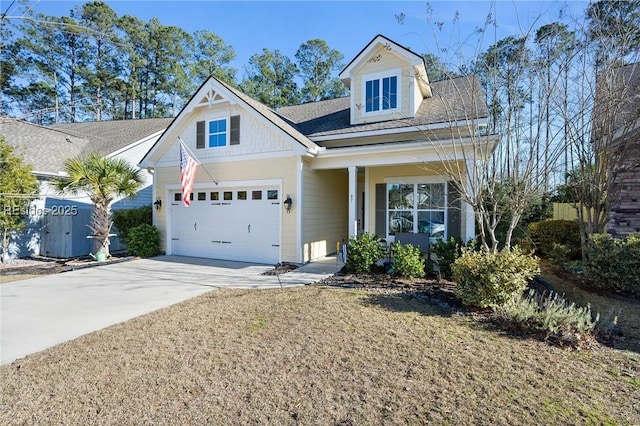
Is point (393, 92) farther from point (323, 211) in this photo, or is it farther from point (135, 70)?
point (135, 70)

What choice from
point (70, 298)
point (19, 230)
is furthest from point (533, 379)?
point (19, 230)

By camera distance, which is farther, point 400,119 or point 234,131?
point 234,131

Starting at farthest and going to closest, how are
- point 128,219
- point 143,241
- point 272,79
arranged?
1. point 272,79
2. point 128,219
3. point 143,241

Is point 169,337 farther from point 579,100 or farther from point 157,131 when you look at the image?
point 157,131

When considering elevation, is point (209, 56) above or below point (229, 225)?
above

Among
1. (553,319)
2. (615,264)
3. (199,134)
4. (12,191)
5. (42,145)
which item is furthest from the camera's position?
(42,145)

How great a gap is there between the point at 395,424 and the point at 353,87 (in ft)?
35.1

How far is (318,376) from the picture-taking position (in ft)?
10.9

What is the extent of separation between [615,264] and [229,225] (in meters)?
9.86

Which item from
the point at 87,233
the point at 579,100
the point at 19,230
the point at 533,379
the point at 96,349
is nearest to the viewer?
the point at 533,379

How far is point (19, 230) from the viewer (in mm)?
11070

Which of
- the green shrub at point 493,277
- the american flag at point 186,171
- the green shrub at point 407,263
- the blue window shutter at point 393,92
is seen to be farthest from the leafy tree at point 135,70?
the green shrub at point 493,277

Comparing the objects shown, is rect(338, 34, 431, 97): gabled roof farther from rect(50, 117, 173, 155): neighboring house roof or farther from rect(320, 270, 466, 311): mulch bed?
rect(50, 117, 173, 155): neighboring house roof

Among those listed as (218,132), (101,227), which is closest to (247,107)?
(218,132)
